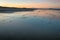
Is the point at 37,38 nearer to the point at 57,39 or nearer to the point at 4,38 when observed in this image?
the point at 57,39

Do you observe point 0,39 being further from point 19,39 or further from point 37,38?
point 37,38

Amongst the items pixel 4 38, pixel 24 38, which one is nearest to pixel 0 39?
pixel 4 38

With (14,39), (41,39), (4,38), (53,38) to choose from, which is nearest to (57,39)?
(53,38)

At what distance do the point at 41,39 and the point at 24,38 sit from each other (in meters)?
0.54

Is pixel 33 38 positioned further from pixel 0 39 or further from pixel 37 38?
pixel 0 39

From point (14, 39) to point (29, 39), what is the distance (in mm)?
467

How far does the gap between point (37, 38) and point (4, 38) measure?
3.47ft

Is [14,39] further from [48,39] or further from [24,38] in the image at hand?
[48,39]

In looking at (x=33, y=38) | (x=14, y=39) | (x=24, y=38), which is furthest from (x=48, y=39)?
(x=14, y=39)

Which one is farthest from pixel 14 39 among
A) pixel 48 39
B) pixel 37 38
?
pixel 48 39

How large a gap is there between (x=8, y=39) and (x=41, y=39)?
103cm

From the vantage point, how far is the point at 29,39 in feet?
13.2

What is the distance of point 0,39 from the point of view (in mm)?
3984

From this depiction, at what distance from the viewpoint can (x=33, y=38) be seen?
4.14 metres
